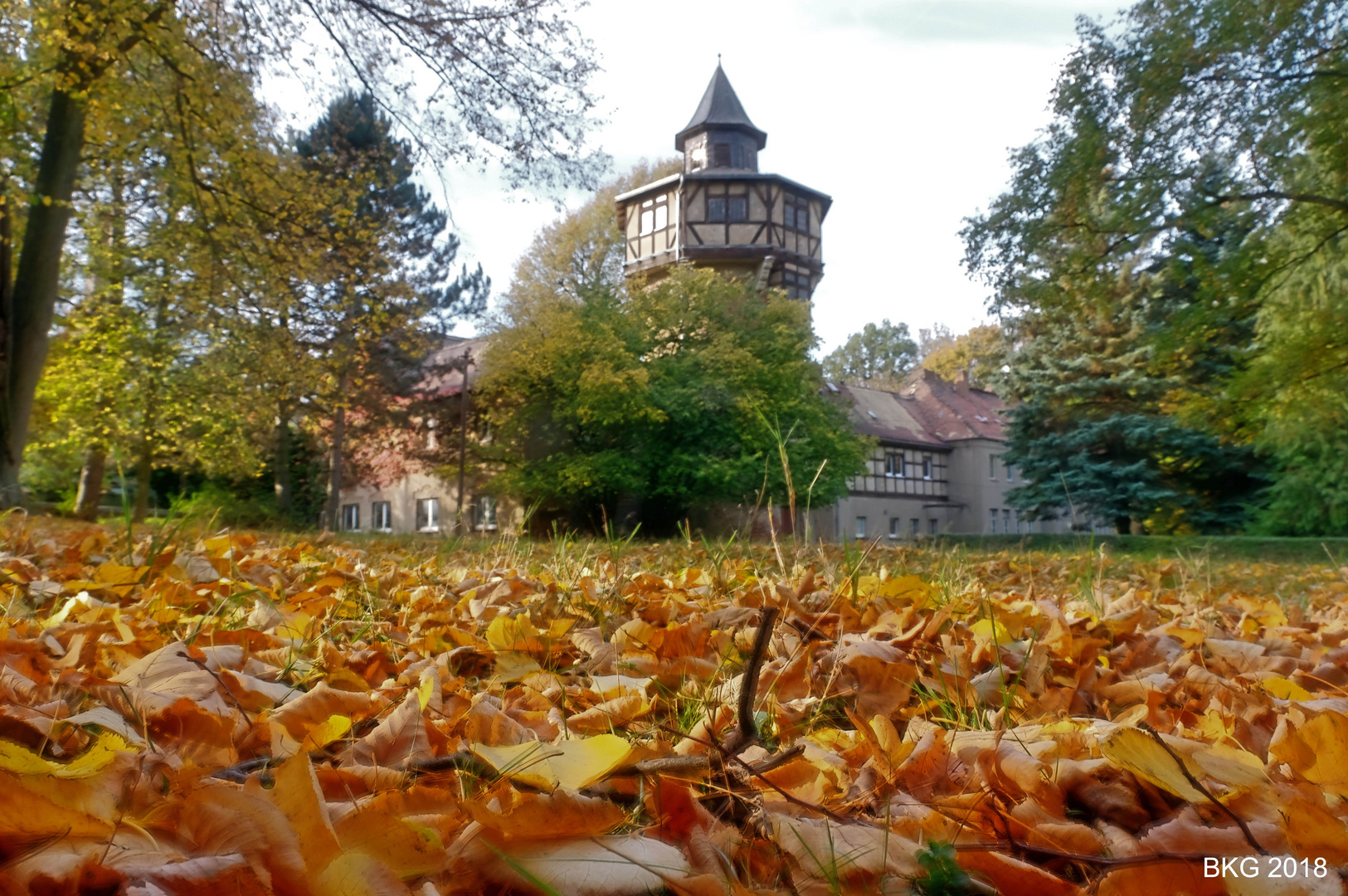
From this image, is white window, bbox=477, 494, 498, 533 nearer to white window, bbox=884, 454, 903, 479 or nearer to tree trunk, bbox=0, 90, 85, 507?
white window, bbox=884, 454, 903, 479

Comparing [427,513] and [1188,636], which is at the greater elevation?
[427,513]

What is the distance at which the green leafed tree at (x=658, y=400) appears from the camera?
75.4ft

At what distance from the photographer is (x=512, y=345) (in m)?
24.7

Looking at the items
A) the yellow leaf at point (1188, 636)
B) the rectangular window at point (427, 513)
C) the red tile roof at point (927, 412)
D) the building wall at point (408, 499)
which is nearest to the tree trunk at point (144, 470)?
the building wall at point (408, 499)

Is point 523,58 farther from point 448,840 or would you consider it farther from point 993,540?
point 993,540

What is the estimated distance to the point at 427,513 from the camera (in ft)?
119

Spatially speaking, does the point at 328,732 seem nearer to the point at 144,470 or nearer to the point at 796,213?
the point at 144,470

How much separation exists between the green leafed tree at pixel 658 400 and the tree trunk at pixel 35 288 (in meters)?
13.3

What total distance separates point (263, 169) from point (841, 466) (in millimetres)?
17004

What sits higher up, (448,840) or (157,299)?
(157,299)

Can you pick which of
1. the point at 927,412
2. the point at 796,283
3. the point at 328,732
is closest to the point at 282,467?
the point at 796,283

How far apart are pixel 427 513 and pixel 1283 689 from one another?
119ft

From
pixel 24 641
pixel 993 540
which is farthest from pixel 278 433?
pixel 24 641

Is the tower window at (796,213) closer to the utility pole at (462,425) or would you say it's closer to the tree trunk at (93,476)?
the utility pole at (462,425)
